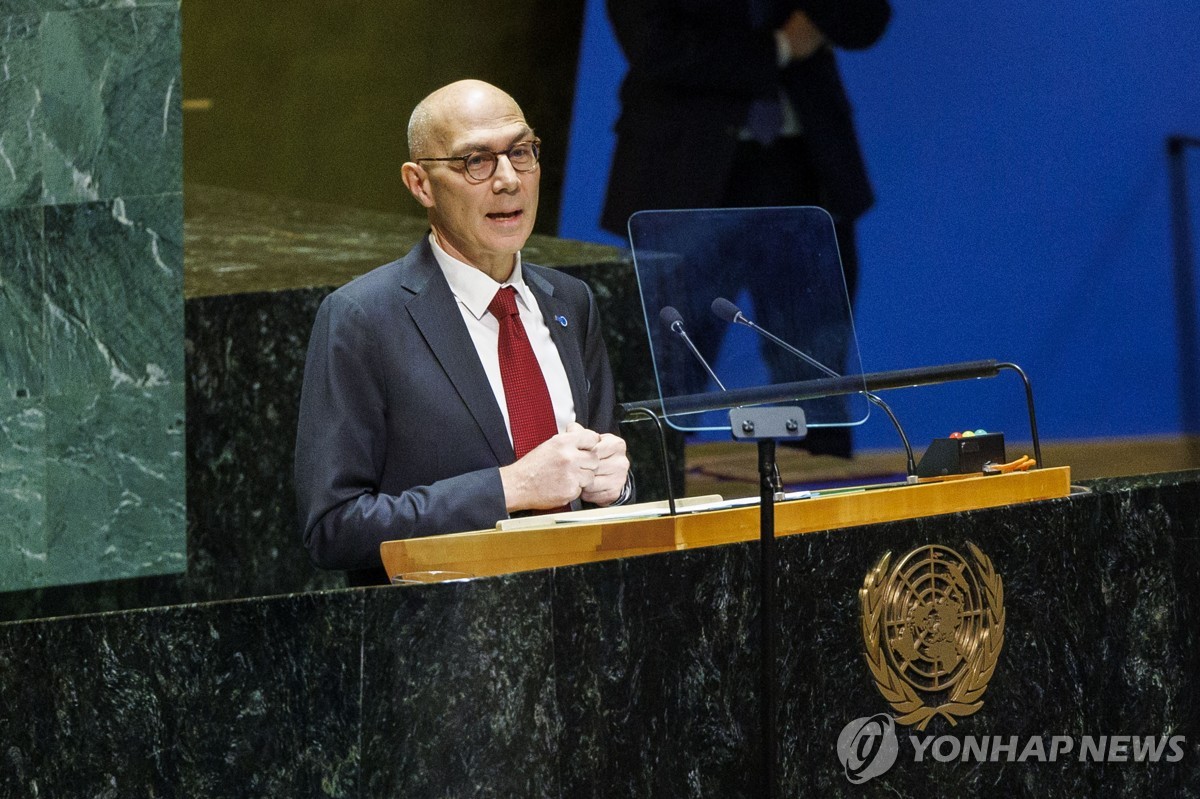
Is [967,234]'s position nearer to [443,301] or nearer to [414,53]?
[414,53]

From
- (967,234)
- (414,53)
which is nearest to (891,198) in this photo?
(967,234)

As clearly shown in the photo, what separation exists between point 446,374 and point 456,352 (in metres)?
0.04

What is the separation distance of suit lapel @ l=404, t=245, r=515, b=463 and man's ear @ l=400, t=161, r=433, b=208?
0.45 ft

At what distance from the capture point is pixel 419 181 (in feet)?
9.69

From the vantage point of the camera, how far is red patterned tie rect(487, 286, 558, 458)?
2.92 meters

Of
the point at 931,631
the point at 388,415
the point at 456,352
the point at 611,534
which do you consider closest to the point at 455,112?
the point at 456,352

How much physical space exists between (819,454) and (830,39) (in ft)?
4.55

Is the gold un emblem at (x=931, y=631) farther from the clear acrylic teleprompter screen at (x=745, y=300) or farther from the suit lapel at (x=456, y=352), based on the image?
the suit lapel at (x=456, y=352)

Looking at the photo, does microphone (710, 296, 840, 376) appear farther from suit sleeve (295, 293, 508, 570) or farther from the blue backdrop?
the blue backdrop

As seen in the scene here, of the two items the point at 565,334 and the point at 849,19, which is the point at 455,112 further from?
the point at 849,19

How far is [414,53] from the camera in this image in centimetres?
594

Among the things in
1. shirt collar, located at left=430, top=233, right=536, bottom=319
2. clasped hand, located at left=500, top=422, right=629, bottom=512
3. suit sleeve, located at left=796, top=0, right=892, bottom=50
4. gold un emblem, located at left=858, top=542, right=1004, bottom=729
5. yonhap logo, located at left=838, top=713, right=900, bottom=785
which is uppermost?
suit sleeve, located at left=796, top=0, right=892, bottom=50

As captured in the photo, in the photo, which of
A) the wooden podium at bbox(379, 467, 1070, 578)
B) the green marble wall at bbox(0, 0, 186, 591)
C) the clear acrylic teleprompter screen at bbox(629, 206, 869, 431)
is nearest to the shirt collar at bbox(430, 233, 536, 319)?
the clear acrylic teleprompter screen at bbox(629, 206, 869, 431)

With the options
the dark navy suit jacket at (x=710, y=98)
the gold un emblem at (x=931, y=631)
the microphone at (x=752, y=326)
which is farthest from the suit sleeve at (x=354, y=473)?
the dark navy suit jacket at (x=710, y=98)
